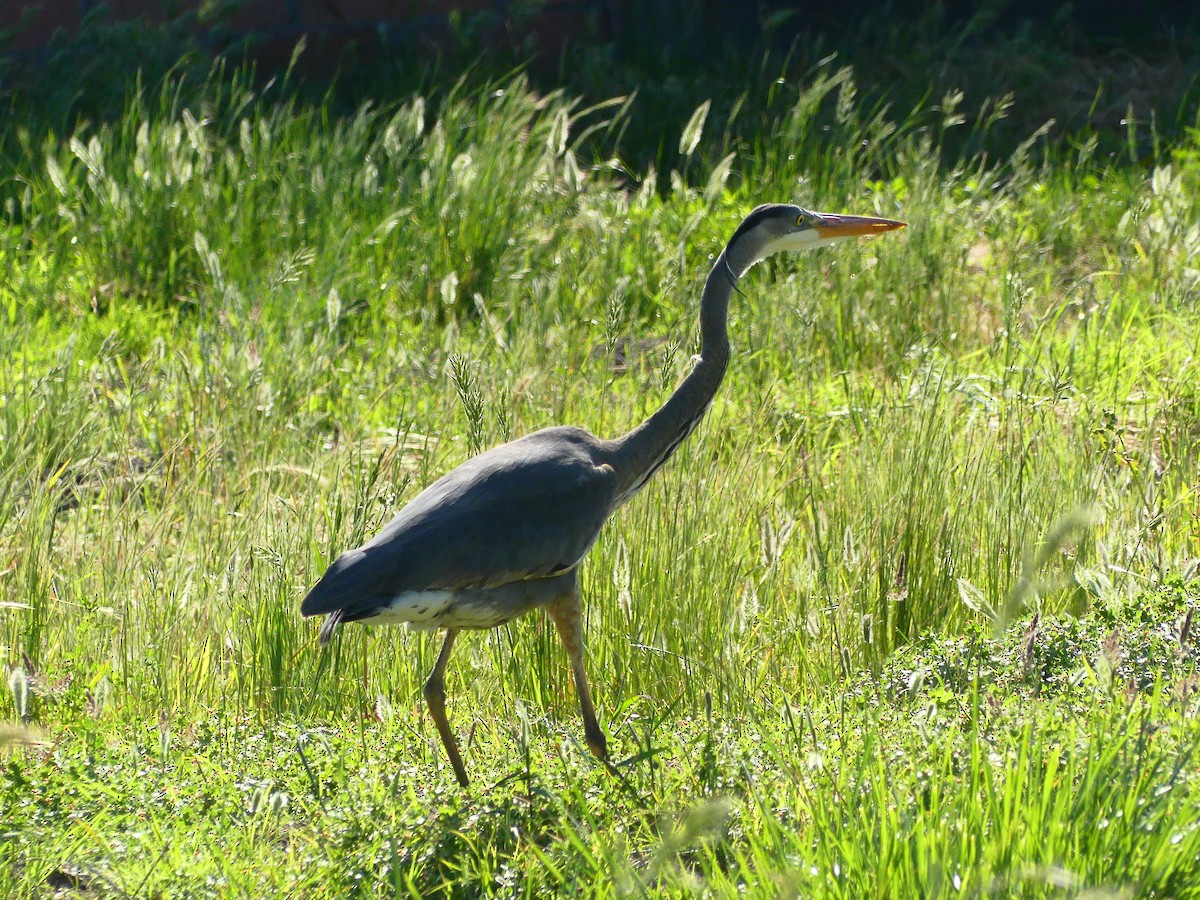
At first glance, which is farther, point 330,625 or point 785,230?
point 785,230

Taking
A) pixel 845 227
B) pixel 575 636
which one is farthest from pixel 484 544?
pixel 845 227

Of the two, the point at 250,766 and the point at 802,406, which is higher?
the point at 802,406

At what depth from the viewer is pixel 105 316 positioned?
7.28 meters

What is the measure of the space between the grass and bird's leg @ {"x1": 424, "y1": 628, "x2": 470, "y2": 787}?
9cm

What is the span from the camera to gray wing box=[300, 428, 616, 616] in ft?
11.3

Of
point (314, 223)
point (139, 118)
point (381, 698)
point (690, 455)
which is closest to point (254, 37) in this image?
point (139, 118)

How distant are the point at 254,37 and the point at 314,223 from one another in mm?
2885

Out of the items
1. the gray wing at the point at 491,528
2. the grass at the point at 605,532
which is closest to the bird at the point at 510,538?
the gray wing at the point at 491,528

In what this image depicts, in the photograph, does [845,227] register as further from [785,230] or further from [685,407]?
[685,407]

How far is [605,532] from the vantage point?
4574 millimetres

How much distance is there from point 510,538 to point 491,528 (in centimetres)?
6

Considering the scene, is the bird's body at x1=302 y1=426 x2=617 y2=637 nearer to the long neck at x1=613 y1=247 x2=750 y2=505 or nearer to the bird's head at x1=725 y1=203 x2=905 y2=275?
the long neck at x1=613 y1=247 x2=750 y2=505

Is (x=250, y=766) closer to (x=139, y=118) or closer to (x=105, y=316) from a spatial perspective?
(x=105, y=316)

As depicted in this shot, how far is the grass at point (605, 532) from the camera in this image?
3029 millimetres
